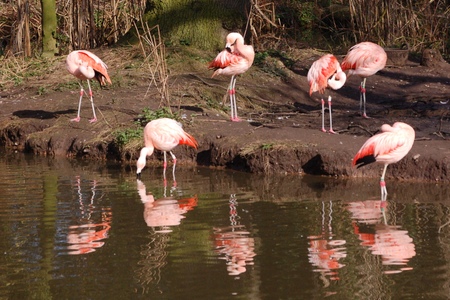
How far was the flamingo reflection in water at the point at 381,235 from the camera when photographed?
541 cm

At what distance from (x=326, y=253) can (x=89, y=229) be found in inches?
70.1

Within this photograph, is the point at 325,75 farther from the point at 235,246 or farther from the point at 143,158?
the point at 235,246

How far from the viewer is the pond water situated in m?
4.89

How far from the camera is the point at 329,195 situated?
759 cm

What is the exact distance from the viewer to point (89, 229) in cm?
631

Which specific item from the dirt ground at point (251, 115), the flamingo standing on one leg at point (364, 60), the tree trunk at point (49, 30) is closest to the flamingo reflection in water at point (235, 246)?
the dirt ground at point (251, 115)

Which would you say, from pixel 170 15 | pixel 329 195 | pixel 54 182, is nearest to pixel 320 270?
pixel 329 195

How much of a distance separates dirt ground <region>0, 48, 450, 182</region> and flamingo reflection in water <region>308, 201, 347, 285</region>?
2.37m

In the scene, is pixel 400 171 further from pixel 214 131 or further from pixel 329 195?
pixel 214 131

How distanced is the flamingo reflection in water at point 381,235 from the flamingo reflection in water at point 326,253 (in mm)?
191

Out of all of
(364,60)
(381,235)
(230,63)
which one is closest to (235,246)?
(381,235)

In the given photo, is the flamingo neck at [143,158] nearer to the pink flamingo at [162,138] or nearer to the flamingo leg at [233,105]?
the pink flamingo at [162,138]

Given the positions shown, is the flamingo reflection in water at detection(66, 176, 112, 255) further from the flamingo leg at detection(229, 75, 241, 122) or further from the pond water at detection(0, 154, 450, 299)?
the flamingo leg at detection(229, 75, 241, 122)

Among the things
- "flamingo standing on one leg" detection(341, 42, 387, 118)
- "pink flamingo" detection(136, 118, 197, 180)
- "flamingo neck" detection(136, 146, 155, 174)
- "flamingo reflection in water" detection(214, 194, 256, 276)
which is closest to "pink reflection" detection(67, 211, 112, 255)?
"flamingo reflection in water" detection(214, 194, 256, 276)
